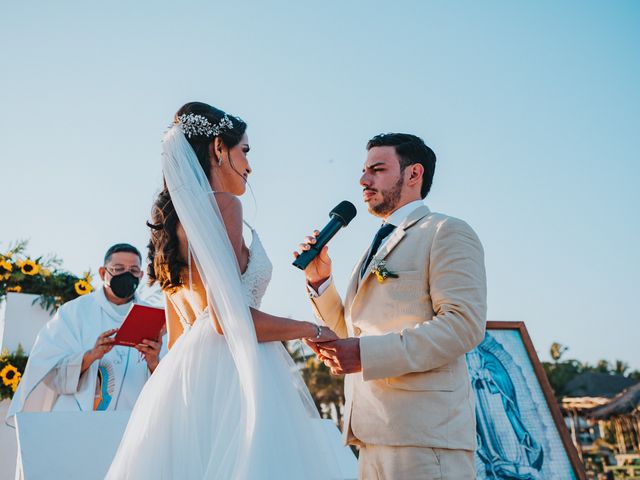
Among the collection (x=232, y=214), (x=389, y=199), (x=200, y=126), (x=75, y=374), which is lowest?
(x=75, y=374)

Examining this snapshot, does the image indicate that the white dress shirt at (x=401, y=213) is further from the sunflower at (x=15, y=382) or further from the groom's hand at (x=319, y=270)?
the sunflower at (x=15, y=382)

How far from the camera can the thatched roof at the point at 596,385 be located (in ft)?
130

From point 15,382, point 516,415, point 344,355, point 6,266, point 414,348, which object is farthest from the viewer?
point 6,266

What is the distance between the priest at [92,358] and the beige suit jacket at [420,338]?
2.98 m

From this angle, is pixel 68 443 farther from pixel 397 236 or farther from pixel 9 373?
pixel 9 373

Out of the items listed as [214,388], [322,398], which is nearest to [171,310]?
[214,388]

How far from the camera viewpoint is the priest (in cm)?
591

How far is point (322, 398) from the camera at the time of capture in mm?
33719

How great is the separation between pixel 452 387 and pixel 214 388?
109cm

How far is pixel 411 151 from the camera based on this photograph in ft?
12.1

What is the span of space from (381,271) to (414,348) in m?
0.47

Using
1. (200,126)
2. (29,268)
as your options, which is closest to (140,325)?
(200,126)

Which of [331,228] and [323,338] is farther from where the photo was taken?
[331,228]

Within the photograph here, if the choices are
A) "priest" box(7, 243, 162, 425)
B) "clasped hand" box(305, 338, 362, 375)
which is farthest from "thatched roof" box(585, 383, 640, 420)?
"clasped hand" box(305, 338, 362, 375)
